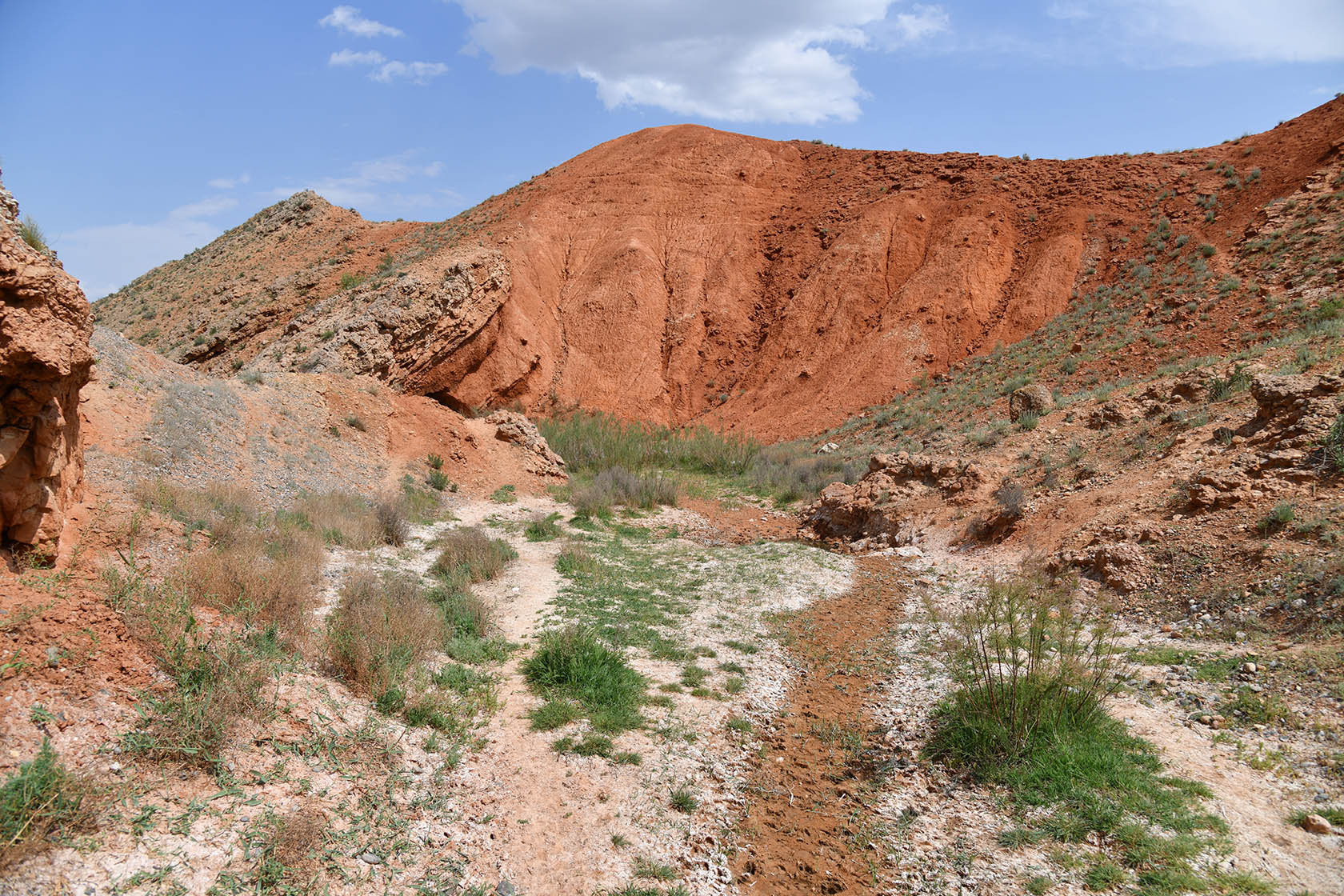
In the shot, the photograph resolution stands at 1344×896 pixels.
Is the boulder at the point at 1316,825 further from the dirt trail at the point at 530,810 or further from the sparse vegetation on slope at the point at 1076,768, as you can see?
the dirt trail at the point at 530,810

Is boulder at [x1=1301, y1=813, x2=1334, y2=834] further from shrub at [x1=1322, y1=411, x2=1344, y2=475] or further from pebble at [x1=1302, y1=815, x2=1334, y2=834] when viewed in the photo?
shrub at [x1=1322, y1=411, x2=1344, y2=475]

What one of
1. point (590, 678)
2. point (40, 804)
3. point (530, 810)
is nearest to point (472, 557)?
point (590, 678)

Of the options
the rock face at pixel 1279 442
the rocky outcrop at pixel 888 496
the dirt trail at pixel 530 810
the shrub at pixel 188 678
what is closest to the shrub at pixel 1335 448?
the rock face at pixel 1279 442

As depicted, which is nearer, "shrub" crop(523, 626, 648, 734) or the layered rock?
"shrub" crop(523, 626, 648, 734)

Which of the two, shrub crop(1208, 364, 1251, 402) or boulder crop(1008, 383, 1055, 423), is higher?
shrub crop(1208, 364, 1251, 402)

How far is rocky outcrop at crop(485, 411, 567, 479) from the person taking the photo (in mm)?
16359

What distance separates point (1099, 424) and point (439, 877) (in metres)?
11.5

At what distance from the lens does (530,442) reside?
1661cm

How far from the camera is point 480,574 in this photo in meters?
8.74

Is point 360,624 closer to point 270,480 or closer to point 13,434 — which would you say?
point 13,434

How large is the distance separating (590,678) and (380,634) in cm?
170

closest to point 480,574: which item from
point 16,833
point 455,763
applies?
point 455,763

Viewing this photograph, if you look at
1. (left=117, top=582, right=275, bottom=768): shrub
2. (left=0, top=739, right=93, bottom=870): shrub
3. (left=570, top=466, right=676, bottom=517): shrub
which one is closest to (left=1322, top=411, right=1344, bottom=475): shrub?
(left=117, top=582, right=275, bottom=768): shrub

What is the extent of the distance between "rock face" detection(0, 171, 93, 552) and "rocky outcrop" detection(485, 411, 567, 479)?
11503 mm
